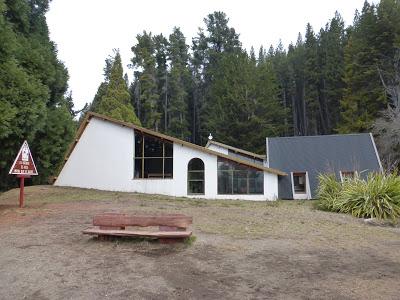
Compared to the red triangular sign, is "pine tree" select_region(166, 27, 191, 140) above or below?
above

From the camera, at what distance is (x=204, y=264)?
21.7 ft

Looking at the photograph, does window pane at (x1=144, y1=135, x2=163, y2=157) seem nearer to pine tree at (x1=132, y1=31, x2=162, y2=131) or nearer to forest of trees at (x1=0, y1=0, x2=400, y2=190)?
forest of trees at (x1=0, y1=0, x2=400, y2=190)

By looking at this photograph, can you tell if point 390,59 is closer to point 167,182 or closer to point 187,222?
point 167,182

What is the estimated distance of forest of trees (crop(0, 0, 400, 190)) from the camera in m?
18.1

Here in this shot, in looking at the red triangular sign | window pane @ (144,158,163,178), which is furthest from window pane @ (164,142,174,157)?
the red triangular sign

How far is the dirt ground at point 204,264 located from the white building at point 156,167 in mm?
16239

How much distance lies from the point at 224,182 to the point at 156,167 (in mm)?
4512

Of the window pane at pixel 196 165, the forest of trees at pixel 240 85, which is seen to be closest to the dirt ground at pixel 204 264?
the forest of trees at pixel 240 85

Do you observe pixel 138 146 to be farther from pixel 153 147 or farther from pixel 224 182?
pixel 224 182

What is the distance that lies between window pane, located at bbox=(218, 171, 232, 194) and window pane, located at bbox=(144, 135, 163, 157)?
4.15 m

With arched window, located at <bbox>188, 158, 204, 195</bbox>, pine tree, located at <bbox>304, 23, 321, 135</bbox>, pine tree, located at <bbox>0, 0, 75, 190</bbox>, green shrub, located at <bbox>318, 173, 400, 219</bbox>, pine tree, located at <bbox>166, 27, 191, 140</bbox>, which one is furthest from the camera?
pine tree, located at <bbox>166, 27, 191, 140</bbox>

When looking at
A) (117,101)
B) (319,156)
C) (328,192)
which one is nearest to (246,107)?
(117,101)

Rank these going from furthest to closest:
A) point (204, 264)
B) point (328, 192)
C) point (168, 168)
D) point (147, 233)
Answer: point (168, 168)
point (328, 192)
point (147, 233)
point (204, 264)

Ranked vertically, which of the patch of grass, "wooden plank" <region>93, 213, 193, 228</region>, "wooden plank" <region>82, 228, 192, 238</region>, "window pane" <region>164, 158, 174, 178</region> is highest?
"window pane" <region>164, 158, 174, 178</region>
